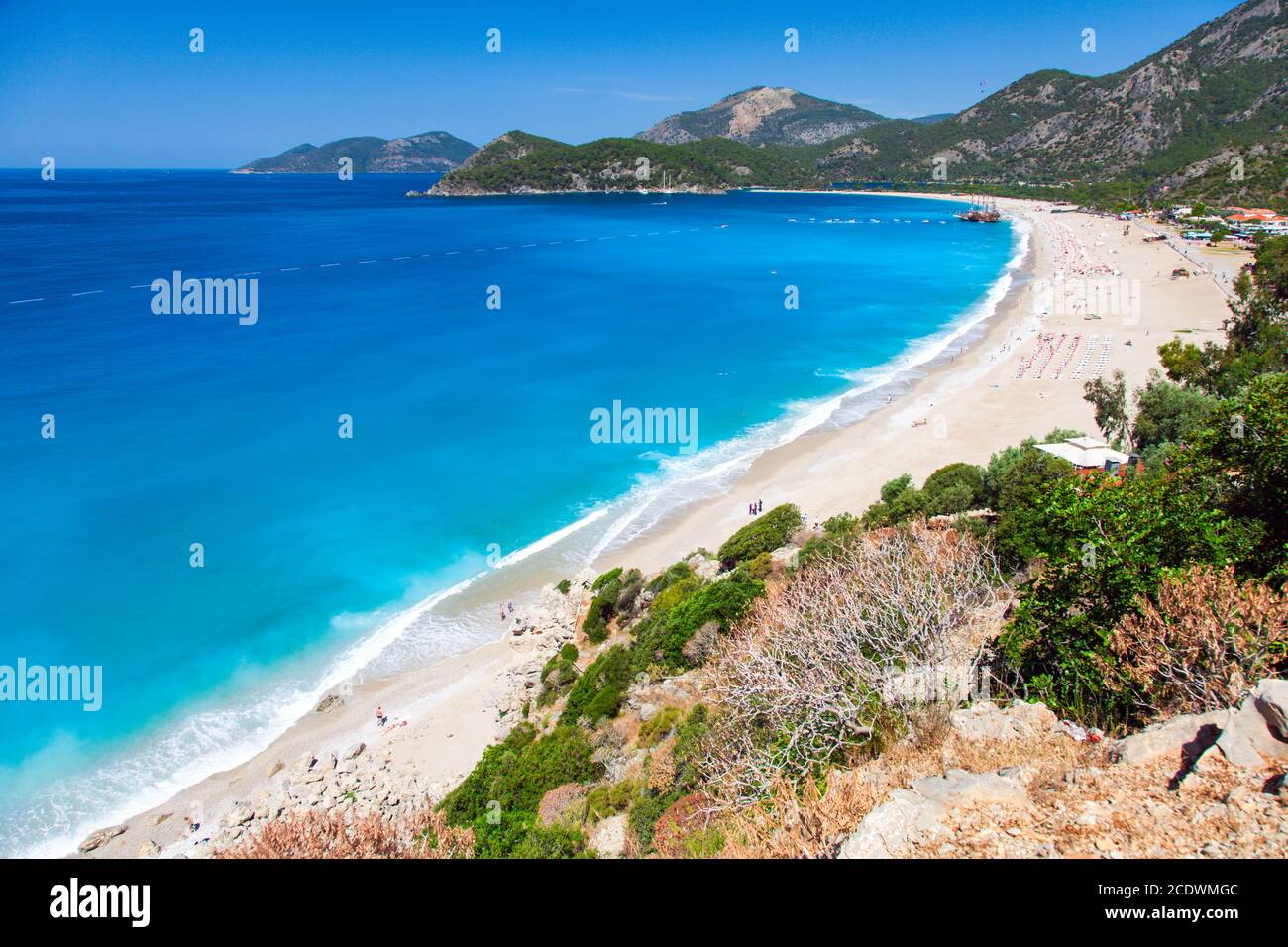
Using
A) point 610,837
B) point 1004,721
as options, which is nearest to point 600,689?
point 610,837

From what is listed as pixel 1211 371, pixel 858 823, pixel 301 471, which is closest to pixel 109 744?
pixel 301 471

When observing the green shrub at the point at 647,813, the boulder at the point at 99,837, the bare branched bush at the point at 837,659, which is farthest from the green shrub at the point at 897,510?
the boulder at the point at 99,837

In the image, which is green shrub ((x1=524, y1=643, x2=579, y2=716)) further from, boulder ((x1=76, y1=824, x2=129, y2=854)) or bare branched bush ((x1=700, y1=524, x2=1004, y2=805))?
boulder ((x1=76, y1=824, x2=129, y2=854))

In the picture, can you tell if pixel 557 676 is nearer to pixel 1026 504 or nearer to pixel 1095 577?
pixel 1026 504
